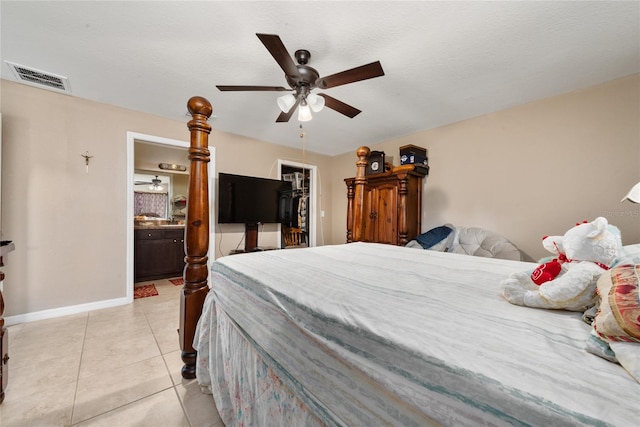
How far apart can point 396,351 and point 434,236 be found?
2.76 m

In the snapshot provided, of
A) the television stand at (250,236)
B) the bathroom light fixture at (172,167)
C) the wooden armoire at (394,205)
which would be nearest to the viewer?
the wooden armoire at (394,205)

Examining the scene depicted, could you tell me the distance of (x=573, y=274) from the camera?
0.58 meters

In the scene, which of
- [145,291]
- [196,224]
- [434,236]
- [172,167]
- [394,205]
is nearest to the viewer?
[196,224]

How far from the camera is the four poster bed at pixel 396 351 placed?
345 millimetres

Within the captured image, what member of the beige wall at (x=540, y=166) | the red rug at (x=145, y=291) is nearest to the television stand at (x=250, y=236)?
the red rug at (x=145, y=291)

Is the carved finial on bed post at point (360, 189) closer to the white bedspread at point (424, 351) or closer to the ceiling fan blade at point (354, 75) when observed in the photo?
the ceiling fan blade at point (354, 75)

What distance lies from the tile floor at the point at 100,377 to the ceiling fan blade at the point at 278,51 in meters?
2.03

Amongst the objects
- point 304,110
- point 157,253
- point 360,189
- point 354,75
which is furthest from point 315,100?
point 157,253

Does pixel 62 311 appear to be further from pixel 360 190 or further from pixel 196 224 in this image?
pixel 360 190

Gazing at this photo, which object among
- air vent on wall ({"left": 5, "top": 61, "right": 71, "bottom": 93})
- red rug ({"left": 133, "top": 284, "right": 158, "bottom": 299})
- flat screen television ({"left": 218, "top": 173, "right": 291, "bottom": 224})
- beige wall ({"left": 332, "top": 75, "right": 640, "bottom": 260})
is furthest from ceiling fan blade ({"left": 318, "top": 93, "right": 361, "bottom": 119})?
red rug ({"left": 133, "top": 284, "right": 158, "bottom": 299})

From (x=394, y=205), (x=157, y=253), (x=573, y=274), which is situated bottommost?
(x=157, y=253)

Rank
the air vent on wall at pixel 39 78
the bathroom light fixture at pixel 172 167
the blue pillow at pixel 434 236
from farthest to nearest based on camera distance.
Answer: the bathroom light fixture at pixel 172 167, the blue pillow at pixel 434 236, the air vent on wall at pixel 39 78

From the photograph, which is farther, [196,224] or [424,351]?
[196,224]

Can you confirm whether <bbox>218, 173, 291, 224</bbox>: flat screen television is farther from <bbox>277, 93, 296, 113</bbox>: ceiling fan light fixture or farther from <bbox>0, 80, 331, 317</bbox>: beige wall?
<bbox>277, 93, 296, 113</bbox>: ceiling fan light fixture
